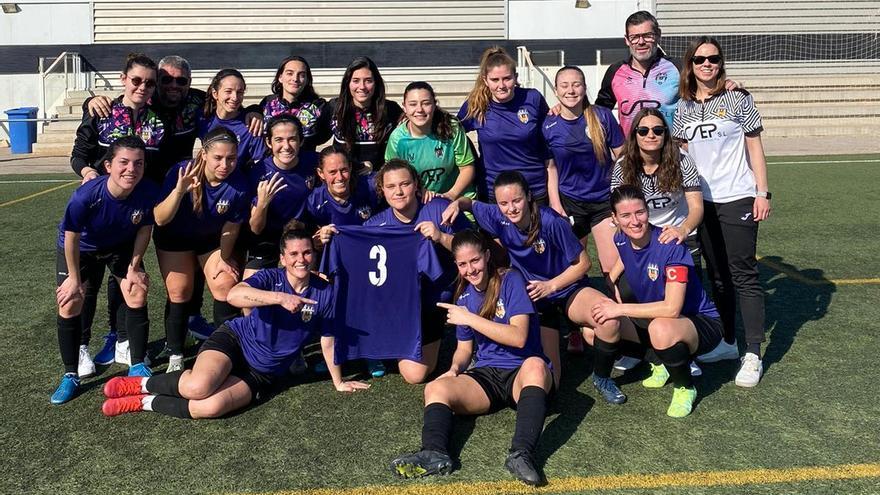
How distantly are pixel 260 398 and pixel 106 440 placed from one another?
827mm

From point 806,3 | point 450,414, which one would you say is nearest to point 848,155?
point 806,3

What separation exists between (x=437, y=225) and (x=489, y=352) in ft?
2.84

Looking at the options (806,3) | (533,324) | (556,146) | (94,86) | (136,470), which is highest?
(806,3)

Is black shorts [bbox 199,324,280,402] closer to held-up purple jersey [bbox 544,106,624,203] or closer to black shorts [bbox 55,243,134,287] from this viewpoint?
black shorts [bbox 55,243,134,287]

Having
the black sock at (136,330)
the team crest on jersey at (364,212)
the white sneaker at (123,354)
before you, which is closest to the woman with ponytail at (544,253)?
the team crest on jersey at (364,212)

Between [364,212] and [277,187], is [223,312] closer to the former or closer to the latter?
[277,187]

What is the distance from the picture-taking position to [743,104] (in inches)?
185

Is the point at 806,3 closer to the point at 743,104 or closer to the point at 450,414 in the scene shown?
the point at 743,104

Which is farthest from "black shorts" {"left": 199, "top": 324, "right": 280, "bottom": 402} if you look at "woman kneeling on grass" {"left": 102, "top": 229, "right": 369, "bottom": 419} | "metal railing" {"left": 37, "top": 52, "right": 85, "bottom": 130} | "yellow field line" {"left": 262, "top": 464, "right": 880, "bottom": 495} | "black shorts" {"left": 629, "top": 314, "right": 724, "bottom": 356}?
"metal railing" {"left": 37, "top": 52, "right": 85, "bottom": 130}

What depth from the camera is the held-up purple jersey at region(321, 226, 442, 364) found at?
464 centimetres

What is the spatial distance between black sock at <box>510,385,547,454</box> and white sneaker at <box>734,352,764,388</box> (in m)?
1.34

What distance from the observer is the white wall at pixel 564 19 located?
79.0 feet

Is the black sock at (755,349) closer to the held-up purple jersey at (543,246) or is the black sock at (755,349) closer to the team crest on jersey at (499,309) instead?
the held-up purple jersey at (543,246)

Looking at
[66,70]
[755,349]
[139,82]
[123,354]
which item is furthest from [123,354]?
[66,70]
